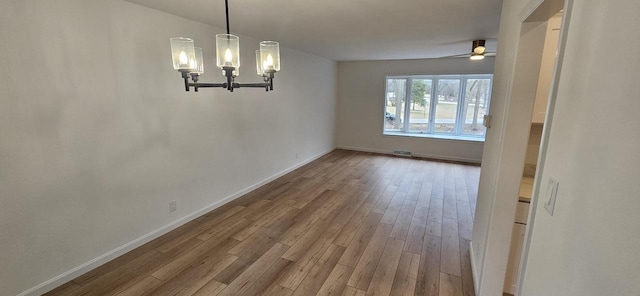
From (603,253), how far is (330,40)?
396cm

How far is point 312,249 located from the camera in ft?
9.20

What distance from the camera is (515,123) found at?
5.58 feet

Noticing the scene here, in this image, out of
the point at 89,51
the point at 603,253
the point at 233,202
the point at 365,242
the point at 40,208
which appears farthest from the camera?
the point at 233,202

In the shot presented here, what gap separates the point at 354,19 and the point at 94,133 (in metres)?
2.66

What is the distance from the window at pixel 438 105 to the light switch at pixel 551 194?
5.91 metres

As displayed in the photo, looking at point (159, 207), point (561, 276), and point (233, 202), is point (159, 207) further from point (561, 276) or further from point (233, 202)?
point (561, 276)

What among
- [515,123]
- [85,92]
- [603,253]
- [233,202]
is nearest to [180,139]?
[85,92]

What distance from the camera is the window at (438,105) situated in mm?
6207

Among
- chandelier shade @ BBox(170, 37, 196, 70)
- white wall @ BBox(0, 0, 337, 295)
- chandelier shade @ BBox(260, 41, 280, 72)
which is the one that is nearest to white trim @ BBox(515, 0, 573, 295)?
chandelier shade @ BBox(260, 41, 280, 72)

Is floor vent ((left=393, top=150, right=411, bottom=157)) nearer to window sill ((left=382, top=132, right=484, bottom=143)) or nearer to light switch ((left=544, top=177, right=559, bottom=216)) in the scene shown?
window sill ((left=382, top=132, right=484, bottom=143))

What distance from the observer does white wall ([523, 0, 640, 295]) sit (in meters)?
0.61

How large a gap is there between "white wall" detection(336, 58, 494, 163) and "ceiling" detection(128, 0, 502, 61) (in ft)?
6.89

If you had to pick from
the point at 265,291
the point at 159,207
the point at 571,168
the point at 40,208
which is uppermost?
the point at 571,168

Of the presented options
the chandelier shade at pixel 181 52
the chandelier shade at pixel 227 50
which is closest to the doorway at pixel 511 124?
the chandelier shade at pixel 227 50
